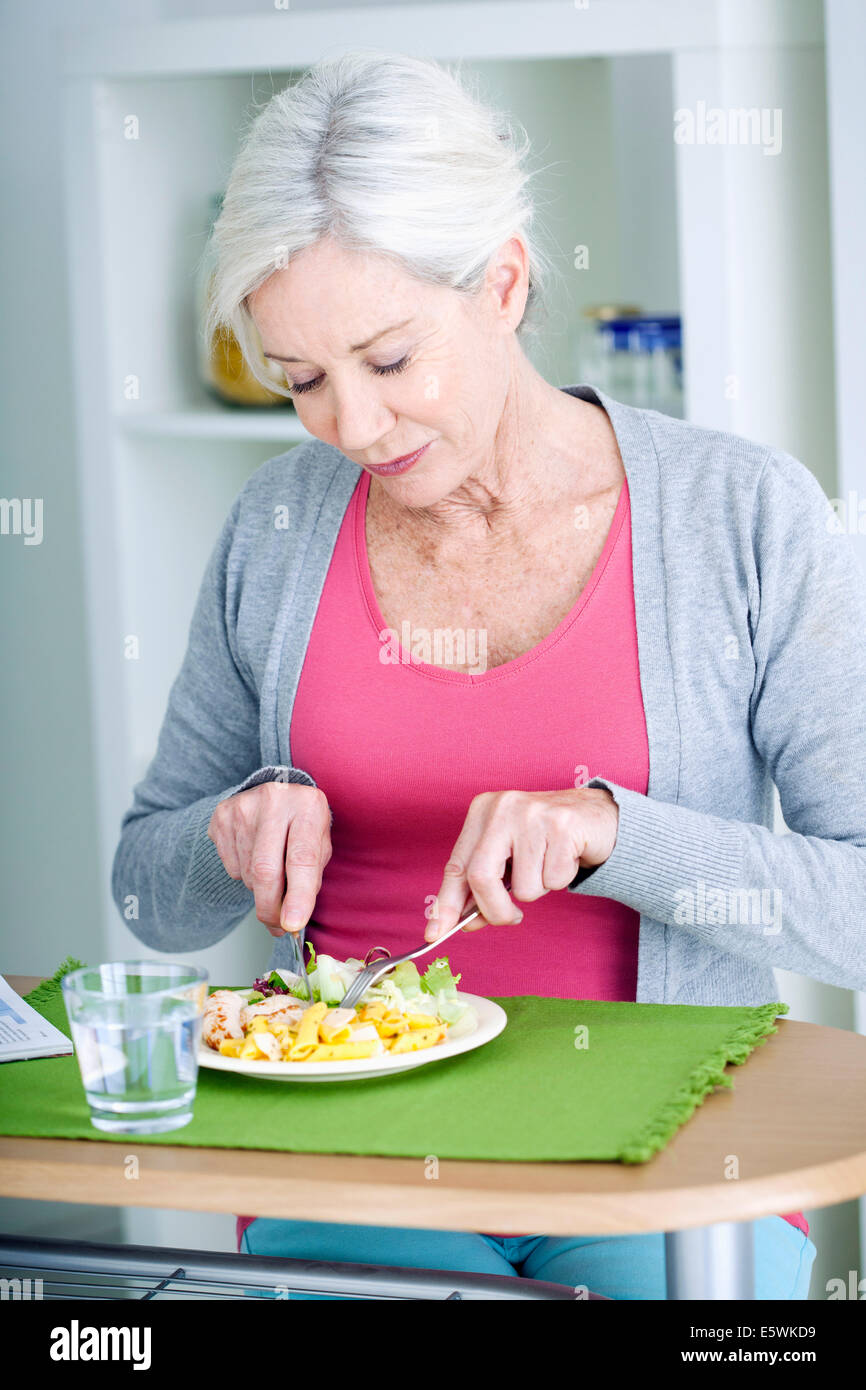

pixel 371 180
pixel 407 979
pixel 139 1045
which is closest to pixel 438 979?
pixel 407 979

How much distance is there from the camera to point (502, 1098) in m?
0.86

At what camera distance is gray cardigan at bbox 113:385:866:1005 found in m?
1.12

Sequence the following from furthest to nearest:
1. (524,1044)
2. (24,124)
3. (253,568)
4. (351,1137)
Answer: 1. (24,124)
2. (253,568)
3. (524,1044)
4. (351,1137)

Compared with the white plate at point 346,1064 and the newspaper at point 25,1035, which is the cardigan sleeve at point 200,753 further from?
the white plate at point 346,1064

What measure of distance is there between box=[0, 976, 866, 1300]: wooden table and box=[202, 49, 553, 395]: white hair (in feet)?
2.18

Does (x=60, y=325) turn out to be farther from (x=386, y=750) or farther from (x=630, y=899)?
(x=630, y=899)

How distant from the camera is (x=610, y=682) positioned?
1269 millimetres

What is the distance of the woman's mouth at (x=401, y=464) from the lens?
1.24m

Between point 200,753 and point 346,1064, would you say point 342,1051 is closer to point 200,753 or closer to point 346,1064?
point 346,1064

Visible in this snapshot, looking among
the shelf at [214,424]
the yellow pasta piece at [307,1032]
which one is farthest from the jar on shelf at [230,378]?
the yellow pasta piece at [307,1032]

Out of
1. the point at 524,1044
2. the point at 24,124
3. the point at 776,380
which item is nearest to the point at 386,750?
the point at 524,1044

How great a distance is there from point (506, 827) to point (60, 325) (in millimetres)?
1681

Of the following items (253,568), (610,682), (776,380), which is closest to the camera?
(610,682)

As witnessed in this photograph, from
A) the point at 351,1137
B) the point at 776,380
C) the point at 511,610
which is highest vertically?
the point at 776,380
